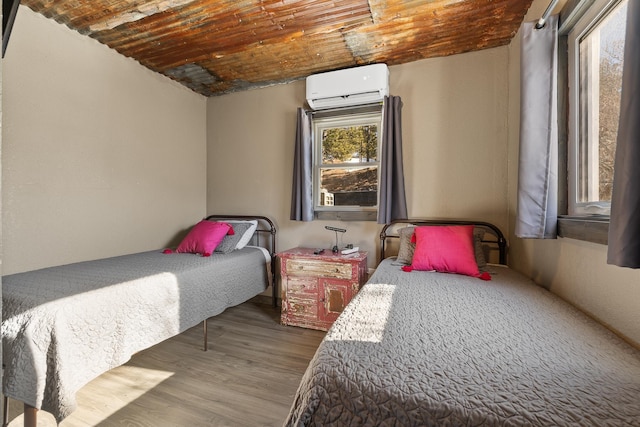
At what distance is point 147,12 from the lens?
217 centimetres

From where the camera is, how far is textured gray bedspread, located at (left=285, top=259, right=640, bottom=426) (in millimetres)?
740

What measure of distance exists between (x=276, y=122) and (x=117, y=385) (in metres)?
2.79

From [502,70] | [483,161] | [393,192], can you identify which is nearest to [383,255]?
[393,192]

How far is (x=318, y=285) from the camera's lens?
2.68 metres

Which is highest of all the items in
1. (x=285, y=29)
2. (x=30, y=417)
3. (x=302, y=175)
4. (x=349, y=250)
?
(x=285, y=29)

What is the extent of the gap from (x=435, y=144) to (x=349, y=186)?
3.18 feet

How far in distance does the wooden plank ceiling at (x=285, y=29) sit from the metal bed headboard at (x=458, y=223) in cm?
159

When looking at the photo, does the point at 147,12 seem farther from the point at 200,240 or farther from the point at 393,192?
the point at 393,192

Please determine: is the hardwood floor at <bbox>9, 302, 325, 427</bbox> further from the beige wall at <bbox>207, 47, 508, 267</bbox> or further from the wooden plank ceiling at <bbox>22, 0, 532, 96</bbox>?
the wooden plank ceiling at <bbox>22, 0, 532, 96</bbox>

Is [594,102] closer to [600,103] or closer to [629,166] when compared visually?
[600,103]

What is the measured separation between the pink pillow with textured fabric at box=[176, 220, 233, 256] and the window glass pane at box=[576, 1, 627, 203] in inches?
109

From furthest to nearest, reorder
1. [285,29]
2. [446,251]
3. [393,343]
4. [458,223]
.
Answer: [458,223] → [285,29] → [446,251] → [393,343]

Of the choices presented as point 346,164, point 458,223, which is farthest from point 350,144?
point 458,223

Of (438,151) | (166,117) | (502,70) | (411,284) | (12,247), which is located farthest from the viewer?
(166,117)
